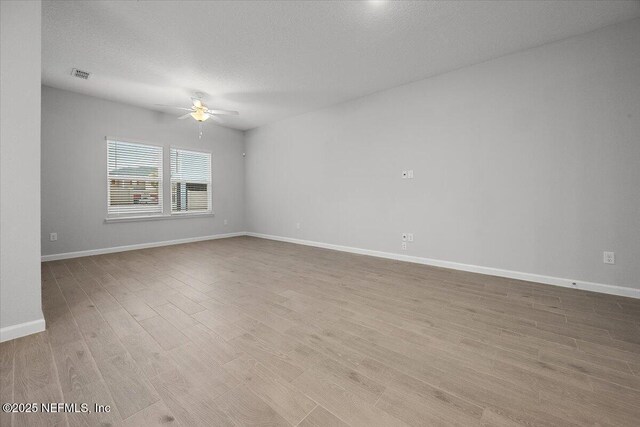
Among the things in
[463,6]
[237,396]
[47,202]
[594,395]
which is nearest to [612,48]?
[463,6]

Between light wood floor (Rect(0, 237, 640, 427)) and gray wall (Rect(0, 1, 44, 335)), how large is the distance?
32 centimetres

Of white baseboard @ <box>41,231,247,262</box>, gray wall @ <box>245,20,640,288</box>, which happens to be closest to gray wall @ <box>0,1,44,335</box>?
white baseboard @ <box>41,231,247,262</box>

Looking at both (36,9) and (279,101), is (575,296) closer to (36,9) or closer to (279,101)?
(279,101)

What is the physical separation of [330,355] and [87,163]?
5374 mm

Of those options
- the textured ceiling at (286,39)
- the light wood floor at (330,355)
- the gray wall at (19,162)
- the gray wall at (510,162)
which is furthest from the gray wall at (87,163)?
the gray wall at (510,162)

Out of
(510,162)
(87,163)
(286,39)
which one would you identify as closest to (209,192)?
(87,163)

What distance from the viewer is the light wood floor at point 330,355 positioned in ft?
3.78

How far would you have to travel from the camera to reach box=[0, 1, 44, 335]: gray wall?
171 centimetres

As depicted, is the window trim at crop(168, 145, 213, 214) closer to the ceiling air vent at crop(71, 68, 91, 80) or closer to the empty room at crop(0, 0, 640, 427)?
the empty room at crop(0, 0, 640, 427)

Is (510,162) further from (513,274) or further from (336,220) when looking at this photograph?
(336,220)

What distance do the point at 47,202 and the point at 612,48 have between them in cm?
783

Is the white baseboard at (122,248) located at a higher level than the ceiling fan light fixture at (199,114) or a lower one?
lower

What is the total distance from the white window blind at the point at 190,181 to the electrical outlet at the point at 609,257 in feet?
22.4

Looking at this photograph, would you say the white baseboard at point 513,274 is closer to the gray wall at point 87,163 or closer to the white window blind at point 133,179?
the white window blind at point 133,179
